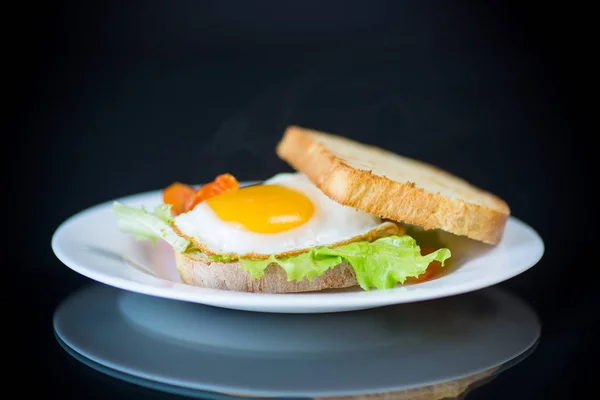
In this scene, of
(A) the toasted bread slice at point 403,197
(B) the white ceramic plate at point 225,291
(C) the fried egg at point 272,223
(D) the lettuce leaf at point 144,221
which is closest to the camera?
(B) the white ceramic plate at point 225,291

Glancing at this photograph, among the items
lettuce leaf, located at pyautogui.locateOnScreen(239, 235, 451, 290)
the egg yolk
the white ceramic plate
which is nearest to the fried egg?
the egg yolk

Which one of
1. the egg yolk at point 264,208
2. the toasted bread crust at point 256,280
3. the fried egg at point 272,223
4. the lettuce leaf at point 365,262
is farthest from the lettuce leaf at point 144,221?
the lettuce leaf at point 365,262

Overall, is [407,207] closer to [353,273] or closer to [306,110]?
[353,273]

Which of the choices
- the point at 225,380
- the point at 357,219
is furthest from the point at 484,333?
the point at 225,380

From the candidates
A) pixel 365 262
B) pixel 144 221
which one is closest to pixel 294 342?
pixel 365 262

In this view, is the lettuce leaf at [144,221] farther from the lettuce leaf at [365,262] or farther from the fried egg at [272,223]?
the lettuce leaf at [365,262]

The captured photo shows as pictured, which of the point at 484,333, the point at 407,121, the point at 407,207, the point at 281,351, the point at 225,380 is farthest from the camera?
the point at 407,121

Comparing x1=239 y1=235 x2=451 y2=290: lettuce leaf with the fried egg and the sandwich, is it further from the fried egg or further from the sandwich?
A: the fried egg

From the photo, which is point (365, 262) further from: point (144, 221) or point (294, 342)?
point (144, 221)
